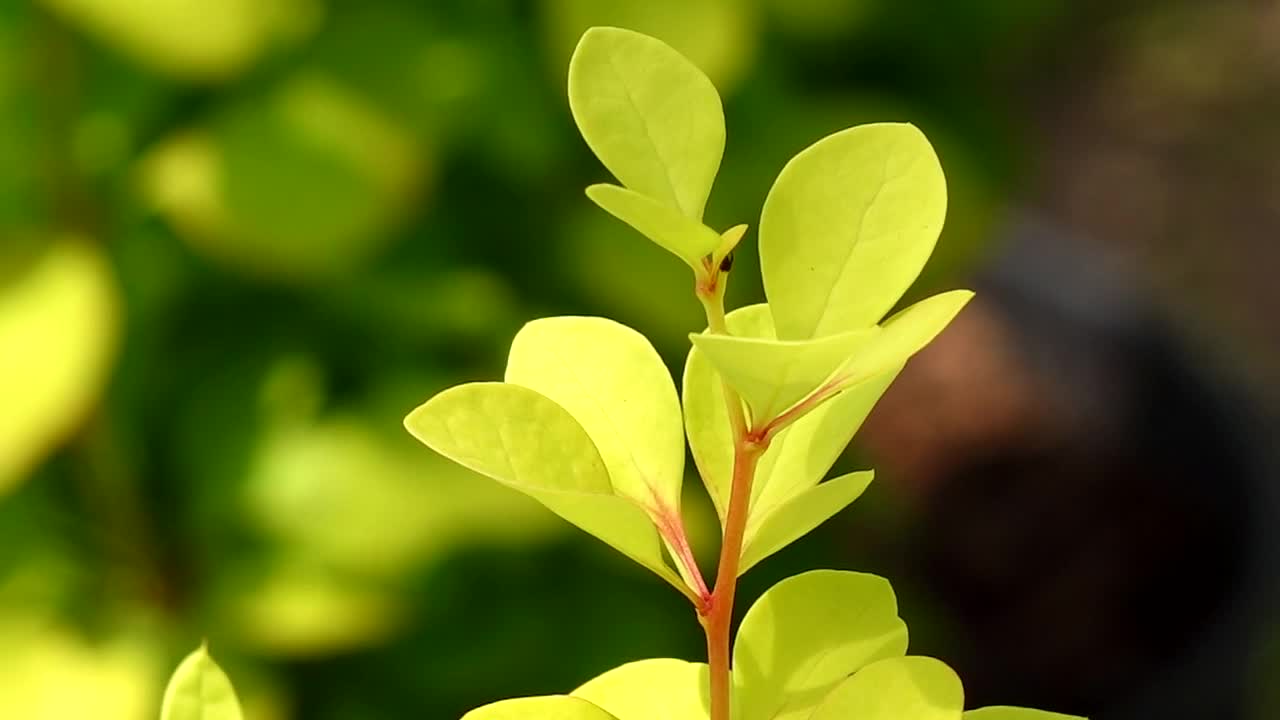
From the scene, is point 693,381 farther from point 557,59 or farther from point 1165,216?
point 1165,216

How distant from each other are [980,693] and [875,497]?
8.9 inches

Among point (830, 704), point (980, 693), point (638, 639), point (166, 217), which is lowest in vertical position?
point (980, 693)

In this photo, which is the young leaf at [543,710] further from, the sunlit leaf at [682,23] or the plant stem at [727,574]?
the sunlit leaf at [682,23]

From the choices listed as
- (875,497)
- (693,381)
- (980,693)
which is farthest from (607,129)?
(980,693)

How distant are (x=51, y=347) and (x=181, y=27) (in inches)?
5.2

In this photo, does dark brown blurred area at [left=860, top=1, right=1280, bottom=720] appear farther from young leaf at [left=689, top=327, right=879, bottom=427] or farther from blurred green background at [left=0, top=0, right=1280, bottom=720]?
young leaf at [left=689, top=327, right=879, bottom=427]

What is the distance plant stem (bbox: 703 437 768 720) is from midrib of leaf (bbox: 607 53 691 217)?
3 cm

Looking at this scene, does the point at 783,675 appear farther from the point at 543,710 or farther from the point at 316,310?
the point at 316,310

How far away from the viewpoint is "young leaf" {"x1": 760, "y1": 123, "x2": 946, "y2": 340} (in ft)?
0.46

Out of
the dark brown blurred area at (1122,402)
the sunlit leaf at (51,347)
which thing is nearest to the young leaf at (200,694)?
the sunlit leaf at (51,347)

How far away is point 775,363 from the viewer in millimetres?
128

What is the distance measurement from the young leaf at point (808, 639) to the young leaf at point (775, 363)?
31 mm

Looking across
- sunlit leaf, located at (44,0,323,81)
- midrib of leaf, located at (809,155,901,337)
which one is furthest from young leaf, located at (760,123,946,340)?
sunlit leaf, located at (44,0,323,81)

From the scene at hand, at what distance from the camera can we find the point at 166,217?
1.98 ft
